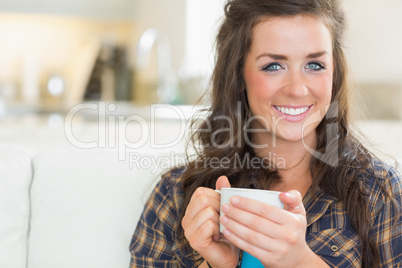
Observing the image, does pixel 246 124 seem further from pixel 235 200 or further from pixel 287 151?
pixel 235 200

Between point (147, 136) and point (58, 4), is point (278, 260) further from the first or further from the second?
point (58, 4)

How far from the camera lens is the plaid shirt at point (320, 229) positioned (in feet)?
4.20

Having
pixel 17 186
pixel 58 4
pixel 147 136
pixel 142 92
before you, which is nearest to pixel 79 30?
pixel 58 4

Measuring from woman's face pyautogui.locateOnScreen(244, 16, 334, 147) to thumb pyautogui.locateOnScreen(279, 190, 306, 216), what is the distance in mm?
414

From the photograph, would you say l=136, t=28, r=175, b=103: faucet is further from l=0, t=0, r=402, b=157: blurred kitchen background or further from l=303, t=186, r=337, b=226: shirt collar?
l=303, t=186, r=337, b=226: shirt collar

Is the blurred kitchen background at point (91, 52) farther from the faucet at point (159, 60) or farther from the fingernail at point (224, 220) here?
the fingernail at point (224, 220)

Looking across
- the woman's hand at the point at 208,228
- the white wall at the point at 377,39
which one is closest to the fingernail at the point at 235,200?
the woman's hand at the point at 208,228

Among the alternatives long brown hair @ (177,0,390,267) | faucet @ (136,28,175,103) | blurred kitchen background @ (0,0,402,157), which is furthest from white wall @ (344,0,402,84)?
blurred kitchen background @ (0,0,402,157)

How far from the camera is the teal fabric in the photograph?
1261mm

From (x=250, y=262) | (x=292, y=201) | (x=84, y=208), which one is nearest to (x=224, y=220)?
(x=292, y=201)

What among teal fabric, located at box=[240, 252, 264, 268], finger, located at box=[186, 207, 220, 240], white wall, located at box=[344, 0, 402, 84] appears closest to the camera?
finger, located at box=[186, 207, 220, 240]

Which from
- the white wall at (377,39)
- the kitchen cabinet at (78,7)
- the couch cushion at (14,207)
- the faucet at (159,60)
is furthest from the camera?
the kitchen cabinet at (78,7)

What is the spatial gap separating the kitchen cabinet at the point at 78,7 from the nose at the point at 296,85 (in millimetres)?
5179

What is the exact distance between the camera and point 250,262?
1.27 m
